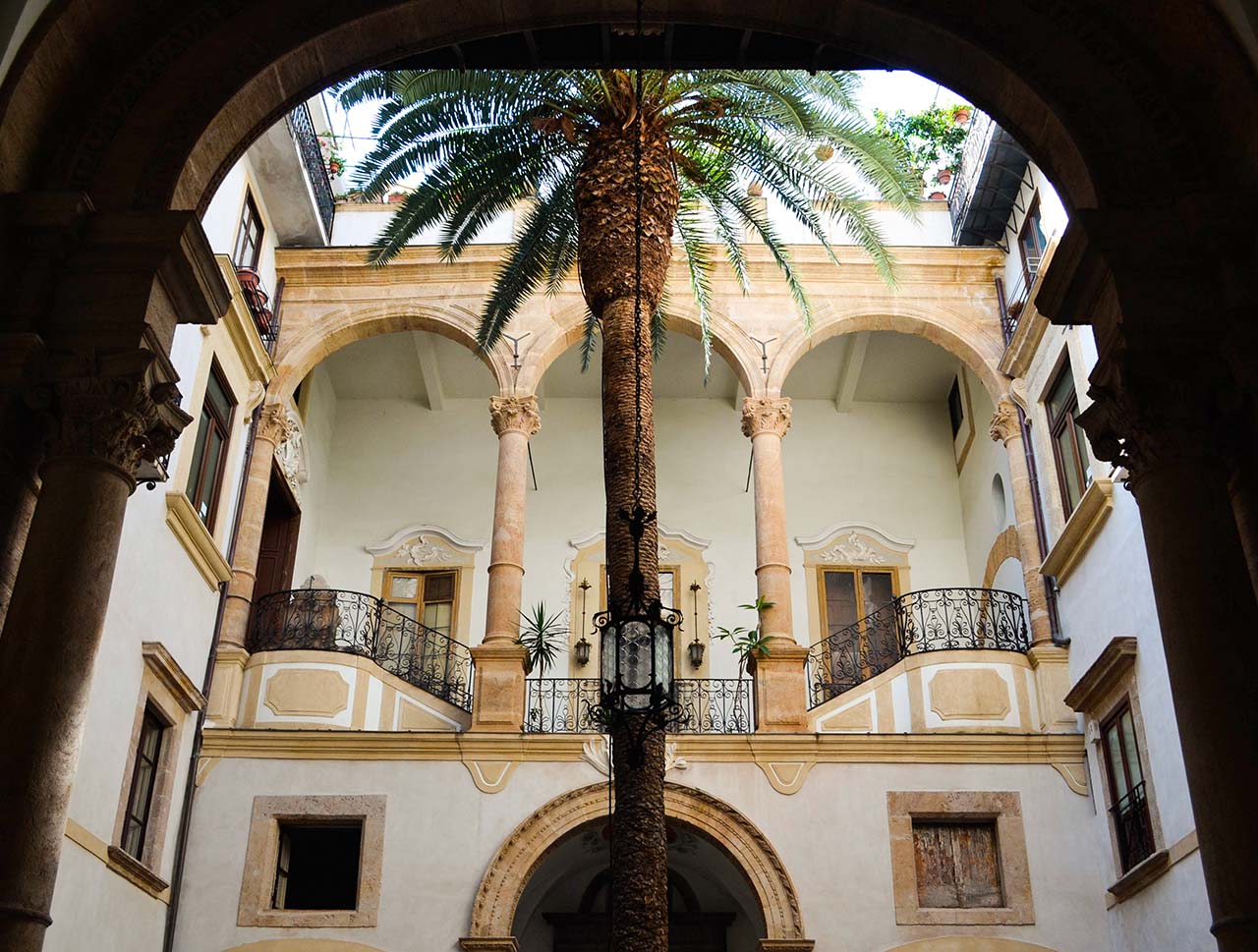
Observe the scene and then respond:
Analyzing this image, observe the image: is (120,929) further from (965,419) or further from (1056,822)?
(965,419)

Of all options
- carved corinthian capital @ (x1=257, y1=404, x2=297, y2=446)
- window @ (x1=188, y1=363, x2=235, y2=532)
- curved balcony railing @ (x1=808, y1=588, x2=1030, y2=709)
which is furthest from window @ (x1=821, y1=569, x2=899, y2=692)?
window @ (x1=188, y1=363, x2=235, y2=532)

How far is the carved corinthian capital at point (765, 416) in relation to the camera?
16.0 metres

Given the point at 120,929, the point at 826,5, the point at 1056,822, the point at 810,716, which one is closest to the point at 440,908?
the point at 120,929

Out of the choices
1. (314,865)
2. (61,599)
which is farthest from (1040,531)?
(61,599)

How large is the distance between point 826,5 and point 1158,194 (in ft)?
6.97

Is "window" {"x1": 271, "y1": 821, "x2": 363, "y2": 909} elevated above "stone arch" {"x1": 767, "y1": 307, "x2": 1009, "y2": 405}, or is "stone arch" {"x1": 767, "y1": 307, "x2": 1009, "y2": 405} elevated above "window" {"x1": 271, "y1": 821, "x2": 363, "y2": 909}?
"stone arch" {"x1": 767, "y1": 307, "x2": 1009, "y2": 405}

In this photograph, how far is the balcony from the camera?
15.6m

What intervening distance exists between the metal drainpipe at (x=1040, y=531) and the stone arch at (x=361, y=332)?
6124 mm

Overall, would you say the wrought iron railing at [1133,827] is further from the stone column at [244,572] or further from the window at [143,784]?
the window at [143,784]

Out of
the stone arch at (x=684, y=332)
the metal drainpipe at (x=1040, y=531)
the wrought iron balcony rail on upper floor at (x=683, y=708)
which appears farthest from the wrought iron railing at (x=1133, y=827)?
the stone arch at (x=684, y=332)

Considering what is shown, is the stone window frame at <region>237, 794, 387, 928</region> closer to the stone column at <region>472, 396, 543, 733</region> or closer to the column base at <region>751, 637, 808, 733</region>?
the stone column at <region>472, 396, 543, 733</region>

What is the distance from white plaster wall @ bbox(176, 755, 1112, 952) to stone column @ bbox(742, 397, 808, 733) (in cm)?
70

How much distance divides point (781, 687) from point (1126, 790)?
11.6 feet

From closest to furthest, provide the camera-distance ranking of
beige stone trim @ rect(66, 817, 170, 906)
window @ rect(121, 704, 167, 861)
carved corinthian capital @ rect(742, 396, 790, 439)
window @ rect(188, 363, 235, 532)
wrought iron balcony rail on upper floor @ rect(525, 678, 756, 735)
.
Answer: beige stone trim @ rect(66, 817, 170, 906) → window @ rect(121, 704, 167, 861) → window @ rect(188, 363, 235, 532) → wrought iron balcony rail on upper floor @ rect(525, 678, 756, 735) → carved corinthian capital @ rect(742, 396, 790, 439)
